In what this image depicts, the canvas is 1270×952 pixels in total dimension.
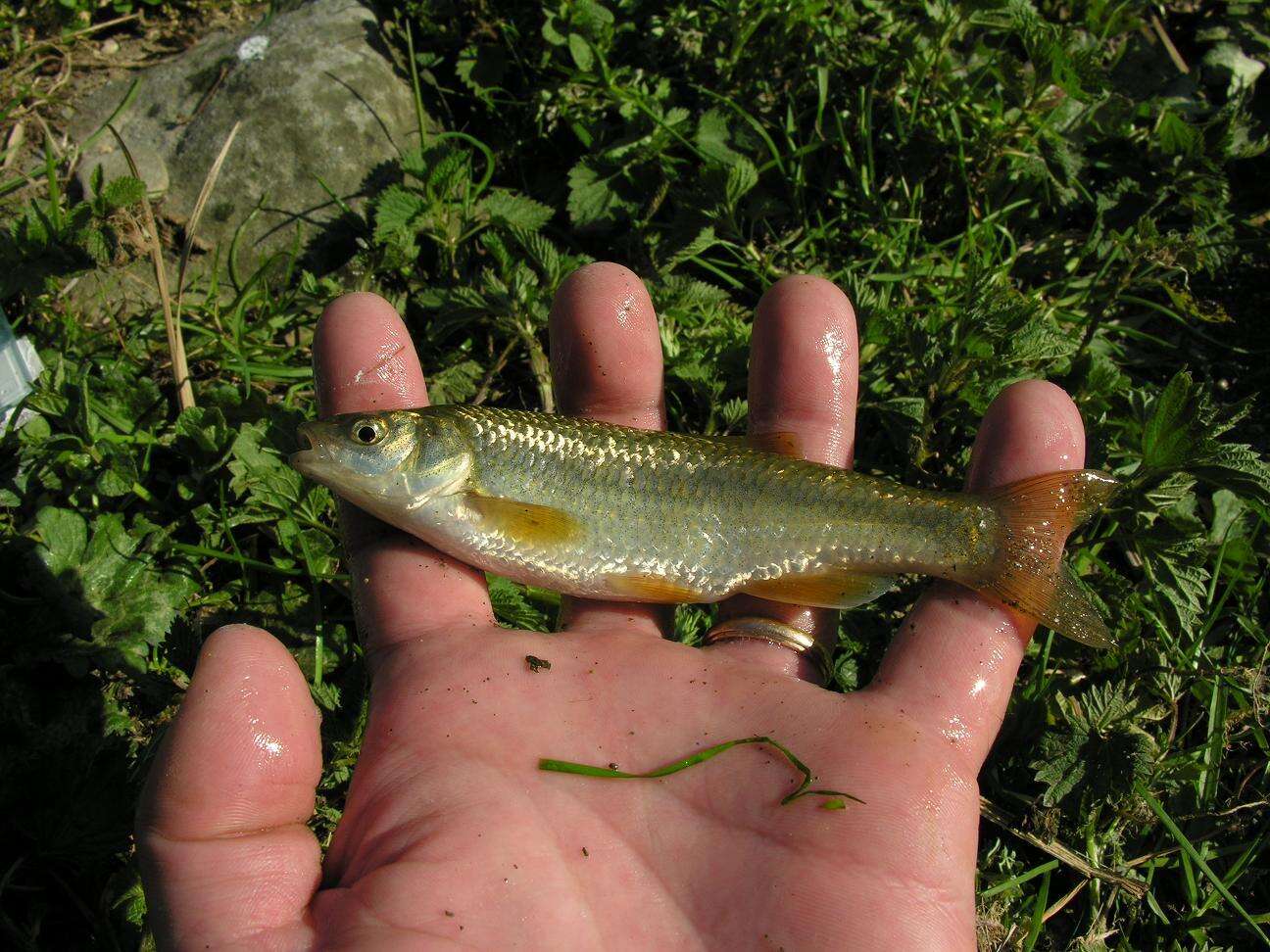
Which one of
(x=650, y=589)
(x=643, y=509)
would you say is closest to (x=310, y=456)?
(x=643, y=509)

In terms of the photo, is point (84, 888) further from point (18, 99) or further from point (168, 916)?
point (18, 99)

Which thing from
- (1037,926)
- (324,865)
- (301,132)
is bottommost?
(1037,926)

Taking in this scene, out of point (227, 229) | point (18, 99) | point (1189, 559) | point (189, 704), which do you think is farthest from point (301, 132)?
point (1189, 559)

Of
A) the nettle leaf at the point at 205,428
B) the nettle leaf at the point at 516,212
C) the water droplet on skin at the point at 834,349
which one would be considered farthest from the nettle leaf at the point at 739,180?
the nettle leaf at the point at 205,428

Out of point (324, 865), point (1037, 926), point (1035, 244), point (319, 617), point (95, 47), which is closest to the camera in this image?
point (324, 865)

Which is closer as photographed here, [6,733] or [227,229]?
[6,733]

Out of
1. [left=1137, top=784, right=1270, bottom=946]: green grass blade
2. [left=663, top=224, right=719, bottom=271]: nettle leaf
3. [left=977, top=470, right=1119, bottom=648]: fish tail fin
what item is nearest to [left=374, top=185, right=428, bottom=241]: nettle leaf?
[left=663, top=224, right=719, bottom=271]: nettle leaf
